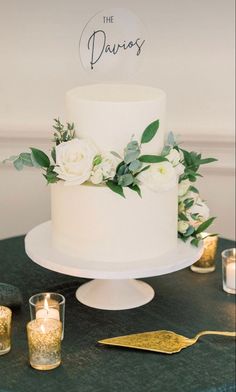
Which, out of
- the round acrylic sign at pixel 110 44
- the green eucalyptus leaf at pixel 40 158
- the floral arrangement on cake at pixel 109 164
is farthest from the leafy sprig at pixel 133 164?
the round acrylic sign at pixel 110 44

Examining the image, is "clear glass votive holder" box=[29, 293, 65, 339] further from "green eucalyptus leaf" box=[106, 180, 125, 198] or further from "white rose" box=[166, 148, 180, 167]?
"white rose" box=[166, 148, 180, 167]

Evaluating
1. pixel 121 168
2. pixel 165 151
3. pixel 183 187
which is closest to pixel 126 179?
pixel 121 168

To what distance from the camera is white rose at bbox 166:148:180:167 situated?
1916 millimetres

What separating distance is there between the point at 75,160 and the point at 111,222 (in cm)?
17

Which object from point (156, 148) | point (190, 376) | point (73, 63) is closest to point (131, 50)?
point (73, 63)

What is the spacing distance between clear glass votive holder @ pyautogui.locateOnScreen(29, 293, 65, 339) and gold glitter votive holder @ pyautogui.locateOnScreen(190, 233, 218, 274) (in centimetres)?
52

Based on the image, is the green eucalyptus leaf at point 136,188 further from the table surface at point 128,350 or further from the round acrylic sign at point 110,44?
the round acrylic sign at point 110,44

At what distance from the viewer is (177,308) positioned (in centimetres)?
200

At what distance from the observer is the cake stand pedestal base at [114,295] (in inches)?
78.7

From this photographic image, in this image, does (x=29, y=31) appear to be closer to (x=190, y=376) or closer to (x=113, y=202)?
(x=113, y=202)

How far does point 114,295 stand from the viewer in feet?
6.63

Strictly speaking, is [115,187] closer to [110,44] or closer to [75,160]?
[75,160]

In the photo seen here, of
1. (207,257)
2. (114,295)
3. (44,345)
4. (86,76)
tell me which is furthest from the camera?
(86,76)

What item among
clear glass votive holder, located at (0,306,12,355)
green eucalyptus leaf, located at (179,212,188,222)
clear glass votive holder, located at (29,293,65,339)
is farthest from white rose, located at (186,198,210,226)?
clear glass votive holder, located at (0,306,12,355)
